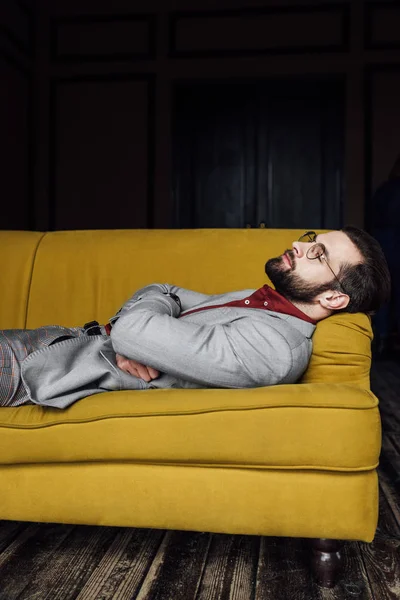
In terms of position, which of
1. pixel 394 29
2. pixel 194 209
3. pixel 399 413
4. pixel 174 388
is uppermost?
pixel 394 29

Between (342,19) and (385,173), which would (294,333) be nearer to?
(385,173)

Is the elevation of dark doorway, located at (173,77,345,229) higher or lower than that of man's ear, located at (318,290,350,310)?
Answer: higher

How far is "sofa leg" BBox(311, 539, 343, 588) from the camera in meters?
1.37

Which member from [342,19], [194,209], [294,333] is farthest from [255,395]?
[342,19]

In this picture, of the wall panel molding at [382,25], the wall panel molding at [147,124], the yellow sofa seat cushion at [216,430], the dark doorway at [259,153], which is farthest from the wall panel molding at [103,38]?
the yellow sofa seat cushion at [216,430]

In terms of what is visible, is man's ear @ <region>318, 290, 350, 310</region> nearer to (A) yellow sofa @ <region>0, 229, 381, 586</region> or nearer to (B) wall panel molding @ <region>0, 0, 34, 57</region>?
(A) yellow sofa @ <region>0, 229, 381, 586</region>

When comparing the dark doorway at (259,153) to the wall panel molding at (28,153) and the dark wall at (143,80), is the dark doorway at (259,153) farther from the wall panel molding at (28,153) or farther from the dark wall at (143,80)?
the wall panel molding at (28,153)

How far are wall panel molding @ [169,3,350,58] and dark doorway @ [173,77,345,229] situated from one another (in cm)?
28

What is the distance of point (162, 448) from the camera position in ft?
4.43

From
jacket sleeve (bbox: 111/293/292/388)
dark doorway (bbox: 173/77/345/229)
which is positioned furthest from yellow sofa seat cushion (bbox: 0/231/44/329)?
dark doorway (bbox: 173/77/345/229)

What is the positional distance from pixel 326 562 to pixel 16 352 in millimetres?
932

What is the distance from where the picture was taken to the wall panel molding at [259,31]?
529 cm

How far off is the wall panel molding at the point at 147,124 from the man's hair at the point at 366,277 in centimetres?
425

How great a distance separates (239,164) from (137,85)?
47.9 inches
